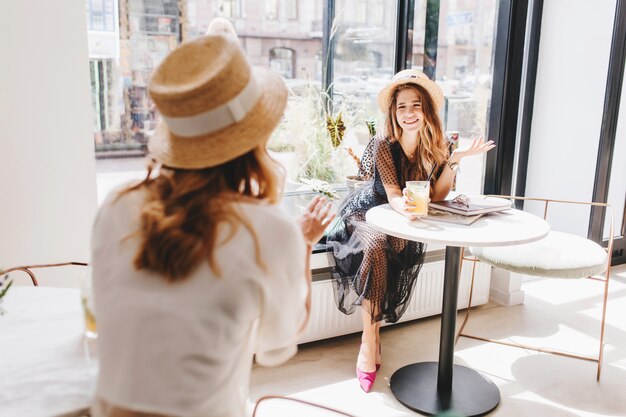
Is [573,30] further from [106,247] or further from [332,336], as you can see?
[106,247]

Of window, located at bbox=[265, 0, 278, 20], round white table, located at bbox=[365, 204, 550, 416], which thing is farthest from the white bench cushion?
window, located at bbox=[265, 0, 278, 20]

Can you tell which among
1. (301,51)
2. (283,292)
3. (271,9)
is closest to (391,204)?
(301,51)

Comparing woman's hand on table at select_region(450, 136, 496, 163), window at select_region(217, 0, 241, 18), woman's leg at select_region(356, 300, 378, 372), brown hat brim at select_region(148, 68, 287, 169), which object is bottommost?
woman's leg at select_region(356, 300, 378, 372)

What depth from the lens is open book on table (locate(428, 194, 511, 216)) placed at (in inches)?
88.3

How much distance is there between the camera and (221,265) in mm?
920

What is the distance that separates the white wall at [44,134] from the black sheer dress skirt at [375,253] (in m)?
1.12

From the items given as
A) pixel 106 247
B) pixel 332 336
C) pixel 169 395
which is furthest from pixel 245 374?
pixel 332 336

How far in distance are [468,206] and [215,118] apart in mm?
1553

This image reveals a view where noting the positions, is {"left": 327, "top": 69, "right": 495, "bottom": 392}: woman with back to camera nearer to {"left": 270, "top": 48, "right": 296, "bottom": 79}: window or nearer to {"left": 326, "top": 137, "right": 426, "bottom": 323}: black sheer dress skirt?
{"left": 326, "top": 137, "right": 426, "bottom": 323}: black sheer dress skirt

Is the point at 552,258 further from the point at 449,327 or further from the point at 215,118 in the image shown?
the point at 215,118

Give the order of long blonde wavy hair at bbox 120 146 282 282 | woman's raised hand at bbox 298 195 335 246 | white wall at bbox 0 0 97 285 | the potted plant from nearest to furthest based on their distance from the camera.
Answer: long blonde wavy hair at bbox 120 146 282 282, woman's raised hand at bbox 298 195 335 246, white wall at bbox 0 0 97 285, the potted plant

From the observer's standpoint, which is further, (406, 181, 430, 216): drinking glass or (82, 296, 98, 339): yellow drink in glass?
(406, 181, 430, 216): drinking glass

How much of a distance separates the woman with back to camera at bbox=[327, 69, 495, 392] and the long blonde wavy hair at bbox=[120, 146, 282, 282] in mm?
1409

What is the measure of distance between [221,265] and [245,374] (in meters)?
0.28
